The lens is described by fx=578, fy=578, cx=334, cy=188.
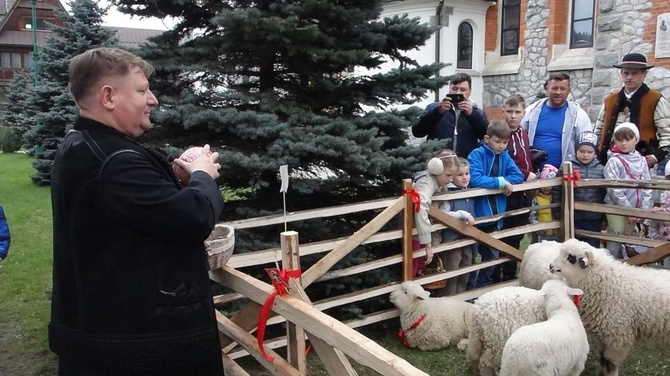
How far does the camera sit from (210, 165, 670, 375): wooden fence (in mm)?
2387

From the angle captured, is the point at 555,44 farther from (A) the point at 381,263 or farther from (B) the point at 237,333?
(B) the point at 237,333

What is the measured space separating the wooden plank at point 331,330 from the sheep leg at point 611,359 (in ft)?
9.12

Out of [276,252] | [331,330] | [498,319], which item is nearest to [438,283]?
[498,319]

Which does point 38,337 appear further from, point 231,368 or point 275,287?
point 275,287

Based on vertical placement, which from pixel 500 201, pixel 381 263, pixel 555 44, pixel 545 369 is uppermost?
pixel 555 44

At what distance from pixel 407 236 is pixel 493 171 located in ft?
4.46

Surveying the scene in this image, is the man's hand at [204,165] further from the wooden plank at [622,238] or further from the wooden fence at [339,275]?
the wooden plank at [622,238]

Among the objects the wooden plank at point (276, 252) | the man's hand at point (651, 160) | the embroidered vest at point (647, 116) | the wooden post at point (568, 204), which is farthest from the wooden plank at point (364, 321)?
the embroidered vest at point (647, 116)

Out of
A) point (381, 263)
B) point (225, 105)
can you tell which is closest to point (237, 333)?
point (381, 263)

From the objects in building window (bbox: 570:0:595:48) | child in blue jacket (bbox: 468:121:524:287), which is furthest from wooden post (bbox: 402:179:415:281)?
building window (bbox: 570:0:595:48)

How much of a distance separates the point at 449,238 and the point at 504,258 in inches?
33.2

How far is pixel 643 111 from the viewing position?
6227 millimetres

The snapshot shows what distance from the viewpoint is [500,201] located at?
18.6 feet

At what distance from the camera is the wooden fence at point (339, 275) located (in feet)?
7.83
